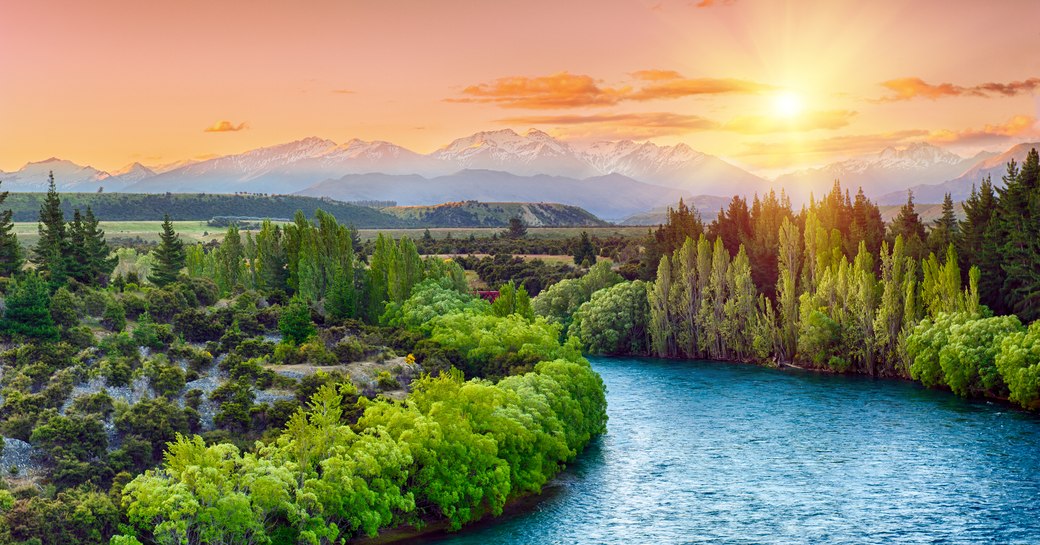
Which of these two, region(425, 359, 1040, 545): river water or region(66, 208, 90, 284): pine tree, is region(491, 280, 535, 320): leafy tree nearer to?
region(425, 359, 1040, 545): river water

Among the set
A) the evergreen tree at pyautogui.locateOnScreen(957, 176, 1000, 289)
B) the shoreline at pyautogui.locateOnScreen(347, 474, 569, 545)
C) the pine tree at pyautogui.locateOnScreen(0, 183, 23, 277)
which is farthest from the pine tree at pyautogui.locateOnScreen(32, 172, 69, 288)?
the evergreen tree at pyautogui.locateOnScreen(957, 176, 1000, 289)

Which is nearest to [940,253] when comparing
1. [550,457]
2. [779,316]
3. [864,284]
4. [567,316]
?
[864,284]

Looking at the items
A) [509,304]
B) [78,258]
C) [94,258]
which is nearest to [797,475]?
[509,304]

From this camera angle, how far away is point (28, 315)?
78438 mm

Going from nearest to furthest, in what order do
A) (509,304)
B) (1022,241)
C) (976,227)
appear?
(1022,241) → (509,304) → (976,227)

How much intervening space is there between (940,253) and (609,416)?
169ft

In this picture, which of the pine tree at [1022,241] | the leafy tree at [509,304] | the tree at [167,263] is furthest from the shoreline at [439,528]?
the pine tree at [1022,241]

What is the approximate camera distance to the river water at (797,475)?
201 ft

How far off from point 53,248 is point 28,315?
1698cm

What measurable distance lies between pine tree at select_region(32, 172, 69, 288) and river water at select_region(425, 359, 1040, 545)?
165ft

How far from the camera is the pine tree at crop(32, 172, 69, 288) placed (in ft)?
303

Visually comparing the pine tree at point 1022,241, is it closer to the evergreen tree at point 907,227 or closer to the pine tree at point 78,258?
the evergreen tree at point 907,227

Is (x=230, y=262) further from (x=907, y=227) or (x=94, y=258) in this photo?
(x=907, y=227)

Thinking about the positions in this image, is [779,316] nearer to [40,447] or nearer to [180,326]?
[180,326]
